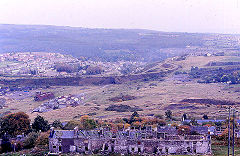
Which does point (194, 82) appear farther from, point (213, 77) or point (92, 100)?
point (92, 100)

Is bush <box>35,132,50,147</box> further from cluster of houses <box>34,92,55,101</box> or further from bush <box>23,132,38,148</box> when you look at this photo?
cluster of houses <box>34,92,55,101</box>

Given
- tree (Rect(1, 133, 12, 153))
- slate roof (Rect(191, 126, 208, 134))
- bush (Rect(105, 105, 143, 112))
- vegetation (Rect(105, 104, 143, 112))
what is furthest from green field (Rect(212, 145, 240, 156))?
vegetation (Rect(105, 104, 143, 112))

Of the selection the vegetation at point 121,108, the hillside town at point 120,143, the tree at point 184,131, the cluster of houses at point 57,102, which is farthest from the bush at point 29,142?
the cluster of houses at point 57,102

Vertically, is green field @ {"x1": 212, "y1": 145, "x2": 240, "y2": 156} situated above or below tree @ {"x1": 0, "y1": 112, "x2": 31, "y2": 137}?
below

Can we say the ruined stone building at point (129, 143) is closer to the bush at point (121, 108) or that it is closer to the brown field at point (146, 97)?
the brown field at point (146, 97)

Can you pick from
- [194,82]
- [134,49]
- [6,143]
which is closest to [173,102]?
[194,82]
